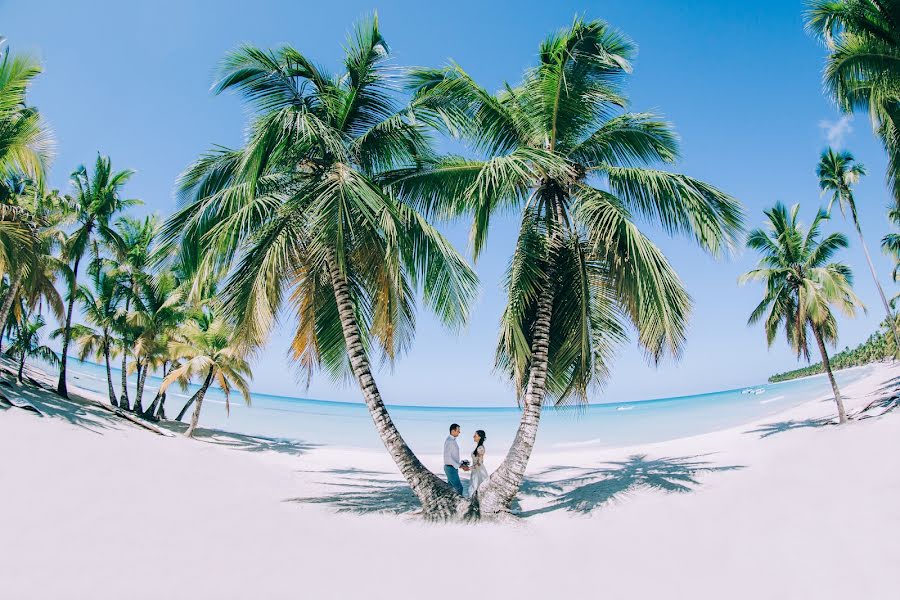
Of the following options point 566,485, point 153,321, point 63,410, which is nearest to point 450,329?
point 566,485

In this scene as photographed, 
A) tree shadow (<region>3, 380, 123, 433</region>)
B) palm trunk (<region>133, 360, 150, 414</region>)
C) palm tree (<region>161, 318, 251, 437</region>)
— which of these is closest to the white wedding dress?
tree shadow (<region>3, 380, 123, 433</region>)

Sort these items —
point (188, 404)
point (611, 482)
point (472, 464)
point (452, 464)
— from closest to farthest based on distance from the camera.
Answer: point (472, 464) → point (452, 464) → point (611, 482) → point (188, 404)

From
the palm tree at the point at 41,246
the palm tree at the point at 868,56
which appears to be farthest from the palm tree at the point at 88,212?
the palm tree at the point at 868,56

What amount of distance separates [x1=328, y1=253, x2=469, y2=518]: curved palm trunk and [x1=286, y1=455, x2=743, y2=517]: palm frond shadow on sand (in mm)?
811

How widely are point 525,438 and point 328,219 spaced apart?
4.63 metres

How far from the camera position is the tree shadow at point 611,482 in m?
7.82

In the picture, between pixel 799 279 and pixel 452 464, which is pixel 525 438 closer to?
pixel 452 464

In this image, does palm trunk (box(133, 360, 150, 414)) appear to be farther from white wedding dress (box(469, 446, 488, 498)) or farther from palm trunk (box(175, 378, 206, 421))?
white wedding dress (box(469, 446, 488, 498))

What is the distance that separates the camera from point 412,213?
7387 mm

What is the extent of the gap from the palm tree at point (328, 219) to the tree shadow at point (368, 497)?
115cm

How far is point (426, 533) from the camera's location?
5.74 m

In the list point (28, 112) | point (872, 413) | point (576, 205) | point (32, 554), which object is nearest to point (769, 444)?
point (872, 413)

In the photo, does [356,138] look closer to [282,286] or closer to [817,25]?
[282,286]

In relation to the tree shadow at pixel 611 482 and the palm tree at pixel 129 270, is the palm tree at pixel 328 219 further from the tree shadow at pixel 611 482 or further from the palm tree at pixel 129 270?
the palm tree at pixel 129 270
